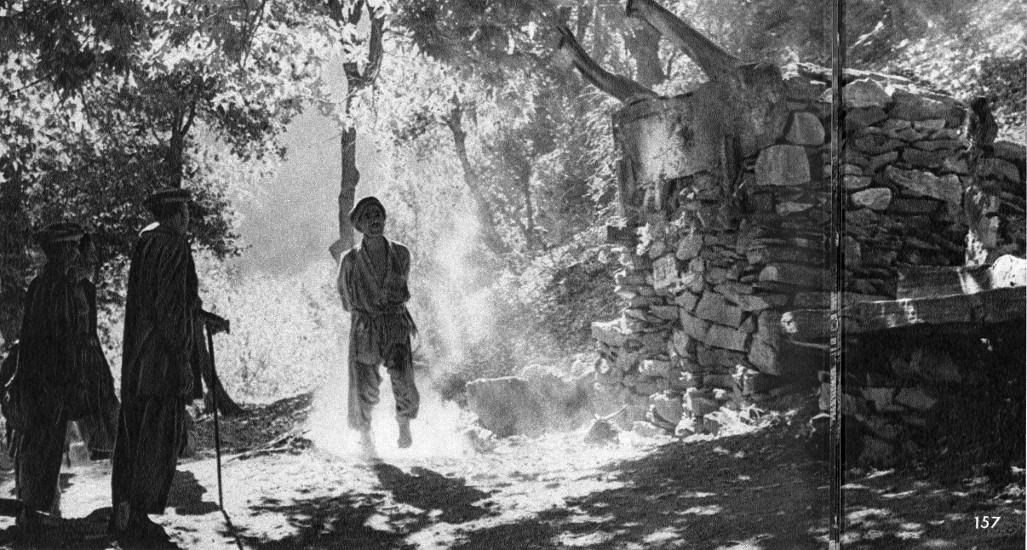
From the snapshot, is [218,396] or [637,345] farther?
[637,345]

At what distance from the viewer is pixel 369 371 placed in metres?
4.11

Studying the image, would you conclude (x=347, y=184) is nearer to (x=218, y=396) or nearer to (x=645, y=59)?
(x=218, y=396)

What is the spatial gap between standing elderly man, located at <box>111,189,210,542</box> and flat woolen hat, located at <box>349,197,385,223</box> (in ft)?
2.12

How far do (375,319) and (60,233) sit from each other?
1.24m

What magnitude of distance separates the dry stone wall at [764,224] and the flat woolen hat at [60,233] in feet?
6.99

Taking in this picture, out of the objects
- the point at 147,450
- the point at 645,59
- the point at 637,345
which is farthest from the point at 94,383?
the point at 645,59

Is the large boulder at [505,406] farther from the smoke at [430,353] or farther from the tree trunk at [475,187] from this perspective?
the tree trunk at [475,187]

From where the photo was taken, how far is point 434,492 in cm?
407

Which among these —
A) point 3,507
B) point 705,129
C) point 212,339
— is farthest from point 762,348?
point 3,507

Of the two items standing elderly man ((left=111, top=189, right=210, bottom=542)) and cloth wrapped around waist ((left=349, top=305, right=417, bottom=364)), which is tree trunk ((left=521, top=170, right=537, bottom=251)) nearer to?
cloth wrapped around waist ((left=349, top=305, right=417, bottom=364))

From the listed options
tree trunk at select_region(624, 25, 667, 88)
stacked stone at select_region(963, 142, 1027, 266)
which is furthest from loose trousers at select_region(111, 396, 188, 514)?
stacked stone at select_region(963, 142, 1027, 266)

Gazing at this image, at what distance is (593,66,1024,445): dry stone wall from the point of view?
4.23 m

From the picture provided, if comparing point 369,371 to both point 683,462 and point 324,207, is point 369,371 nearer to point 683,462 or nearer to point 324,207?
point 324,207

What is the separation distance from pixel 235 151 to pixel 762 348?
2291 millimetres
